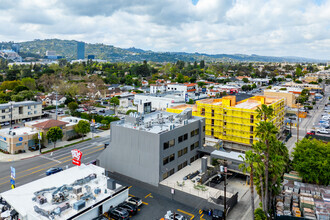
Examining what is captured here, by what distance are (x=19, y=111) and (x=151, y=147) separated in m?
53.5

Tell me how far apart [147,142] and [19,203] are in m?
15.9

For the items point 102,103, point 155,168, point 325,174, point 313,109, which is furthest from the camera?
point 102,103

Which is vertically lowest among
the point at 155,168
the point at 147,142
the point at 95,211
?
the point at 95,211

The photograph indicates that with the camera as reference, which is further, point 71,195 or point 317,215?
point 71,195

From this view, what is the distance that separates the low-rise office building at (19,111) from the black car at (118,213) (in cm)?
5015

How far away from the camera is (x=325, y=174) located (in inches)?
1202

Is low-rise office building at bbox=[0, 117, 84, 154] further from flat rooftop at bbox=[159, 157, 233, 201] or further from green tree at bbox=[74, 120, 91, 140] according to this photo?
flat rooftop at bbox=[159, 157, 233, 201]

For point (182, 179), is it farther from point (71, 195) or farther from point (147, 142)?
point (71, 195)

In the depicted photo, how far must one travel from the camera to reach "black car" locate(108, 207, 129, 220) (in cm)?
2654

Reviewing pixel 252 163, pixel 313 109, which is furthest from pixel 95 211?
pixel 313 109

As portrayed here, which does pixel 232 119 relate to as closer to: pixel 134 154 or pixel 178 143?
pixel 178 143

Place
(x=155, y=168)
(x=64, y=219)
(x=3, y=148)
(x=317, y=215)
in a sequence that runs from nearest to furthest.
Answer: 1. (x=64, y=219)
2. (x=317, y=215)
3. (x=155, y=168)
4. (x=3, y=148)

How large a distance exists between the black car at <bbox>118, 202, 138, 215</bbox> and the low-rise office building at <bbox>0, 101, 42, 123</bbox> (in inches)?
1965

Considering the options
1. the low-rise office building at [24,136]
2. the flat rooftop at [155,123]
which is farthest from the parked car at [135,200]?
the low-rise office building at [24,136]
